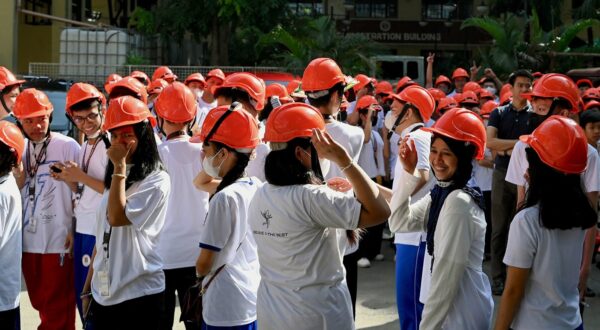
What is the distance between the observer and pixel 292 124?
12.2 feet

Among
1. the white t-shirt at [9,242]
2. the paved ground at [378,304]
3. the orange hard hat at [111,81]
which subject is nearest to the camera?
the white t-shirt at [9,242]

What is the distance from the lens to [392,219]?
4.14 m

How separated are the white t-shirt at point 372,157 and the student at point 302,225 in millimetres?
5723

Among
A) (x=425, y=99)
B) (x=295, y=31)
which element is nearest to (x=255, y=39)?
(x=295, y=31)

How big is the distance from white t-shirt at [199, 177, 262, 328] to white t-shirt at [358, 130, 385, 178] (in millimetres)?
5186

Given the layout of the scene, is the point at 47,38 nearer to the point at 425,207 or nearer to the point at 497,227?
the point at 497,227

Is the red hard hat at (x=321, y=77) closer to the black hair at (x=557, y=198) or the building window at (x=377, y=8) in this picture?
the black hair at (x=557, y=198)

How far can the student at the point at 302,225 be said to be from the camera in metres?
3.60

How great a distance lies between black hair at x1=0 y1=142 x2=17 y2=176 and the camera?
4723mm

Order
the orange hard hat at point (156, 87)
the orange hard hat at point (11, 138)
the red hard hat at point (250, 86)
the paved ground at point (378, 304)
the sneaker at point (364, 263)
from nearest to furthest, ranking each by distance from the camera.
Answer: the orange hard hat at point (11, 138)
the red hard hat at point (250, 86)
the paved ground at point (378, 304)
the orange hard hat at point (156, 87)
the sneaker at point (364, 263)

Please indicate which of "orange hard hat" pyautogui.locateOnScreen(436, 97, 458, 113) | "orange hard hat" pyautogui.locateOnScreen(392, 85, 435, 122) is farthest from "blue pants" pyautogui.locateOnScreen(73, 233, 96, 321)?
"orange hard hat" pyautogui.locateOnScreen(436, 97, 458, 113)

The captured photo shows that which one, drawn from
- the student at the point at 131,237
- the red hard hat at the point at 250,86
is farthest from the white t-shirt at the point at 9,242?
the red hard hat at the point at 250,86

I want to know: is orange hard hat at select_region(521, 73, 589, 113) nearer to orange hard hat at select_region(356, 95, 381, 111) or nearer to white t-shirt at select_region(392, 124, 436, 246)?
white t-shirt at select_region(392, 124, 436, 246)

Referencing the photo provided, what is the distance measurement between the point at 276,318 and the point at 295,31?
2221cm
